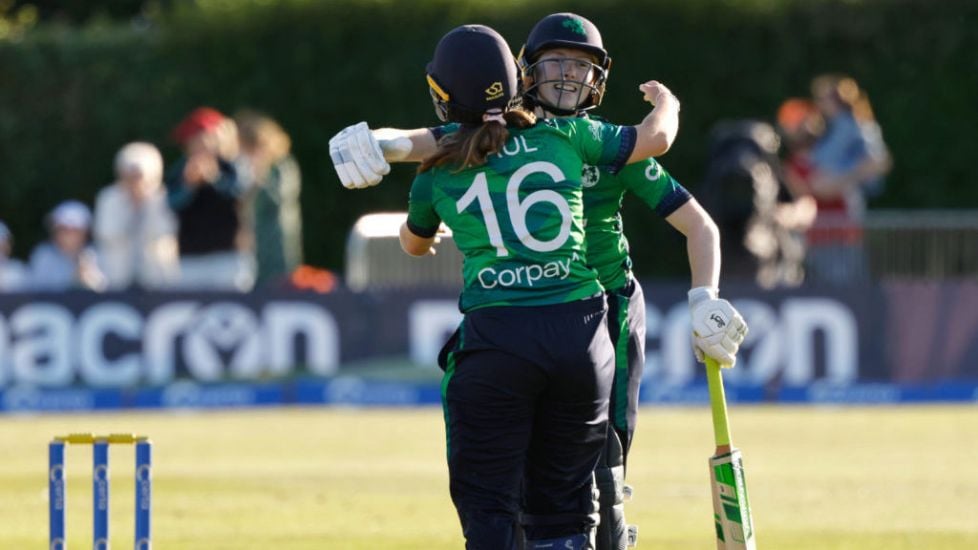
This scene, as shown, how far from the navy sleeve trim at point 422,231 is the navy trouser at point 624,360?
0.74m

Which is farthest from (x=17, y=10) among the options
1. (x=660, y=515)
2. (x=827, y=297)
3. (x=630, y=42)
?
(x=660, y=515)

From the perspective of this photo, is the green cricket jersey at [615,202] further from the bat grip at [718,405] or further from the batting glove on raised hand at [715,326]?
the bat grip at [718,405]

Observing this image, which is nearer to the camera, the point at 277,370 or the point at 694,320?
the point at 694,320

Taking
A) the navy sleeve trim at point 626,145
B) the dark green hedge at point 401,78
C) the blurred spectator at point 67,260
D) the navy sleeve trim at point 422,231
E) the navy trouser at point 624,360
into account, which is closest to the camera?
the navy sleeve trim at point 626,145

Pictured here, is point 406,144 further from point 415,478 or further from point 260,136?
point 260,136

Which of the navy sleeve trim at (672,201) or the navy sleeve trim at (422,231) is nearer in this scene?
the navy sleeve trim at (422,231)

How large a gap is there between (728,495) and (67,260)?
37.1 feet

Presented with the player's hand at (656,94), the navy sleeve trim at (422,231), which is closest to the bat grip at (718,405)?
the player's hand at (656,94)

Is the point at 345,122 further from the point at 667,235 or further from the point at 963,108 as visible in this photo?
the point at 963,108

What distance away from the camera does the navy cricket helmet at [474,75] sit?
6.25 m

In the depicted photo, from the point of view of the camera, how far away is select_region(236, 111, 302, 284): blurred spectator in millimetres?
17125

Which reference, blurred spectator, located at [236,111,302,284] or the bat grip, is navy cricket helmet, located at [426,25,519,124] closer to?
the bat grip

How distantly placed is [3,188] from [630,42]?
6.45m

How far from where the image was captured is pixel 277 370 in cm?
1653
